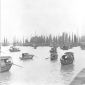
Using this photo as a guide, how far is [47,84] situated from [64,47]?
140 feet

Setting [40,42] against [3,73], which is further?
[40,42]

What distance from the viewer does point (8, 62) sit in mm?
20953

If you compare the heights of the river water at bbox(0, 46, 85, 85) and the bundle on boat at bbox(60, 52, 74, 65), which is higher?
the bundle on boat at bbox(60, 52, 74, 65)

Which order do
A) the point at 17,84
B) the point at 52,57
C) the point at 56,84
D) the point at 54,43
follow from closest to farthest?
the point at 56,84 < the point at 17,84 < the point at 52,57 < the point at 54,43

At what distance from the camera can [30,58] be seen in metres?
38.3

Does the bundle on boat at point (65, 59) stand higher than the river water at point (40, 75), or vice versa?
the bundle on boat at point (65, 59)

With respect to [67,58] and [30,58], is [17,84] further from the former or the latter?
[30,58]

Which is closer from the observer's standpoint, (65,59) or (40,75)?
(40,75)

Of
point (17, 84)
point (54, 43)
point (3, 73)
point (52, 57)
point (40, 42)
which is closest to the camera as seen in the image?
point (17, 84)

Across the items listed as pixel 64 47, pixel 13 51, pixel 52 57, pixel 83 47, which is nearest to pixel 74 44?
pixel 64 47

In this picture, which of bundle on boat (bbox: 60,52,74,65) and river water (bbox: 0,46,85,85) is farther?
bundle on boat (bbox: 60,52,74,65)

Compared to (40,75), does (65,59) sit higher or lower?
higher

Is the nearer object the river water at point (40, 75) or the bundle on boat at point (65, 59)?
the river water at point (40, 75)

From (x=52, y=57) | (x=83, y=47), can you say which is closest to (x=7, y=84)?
(x=52, y=57)
